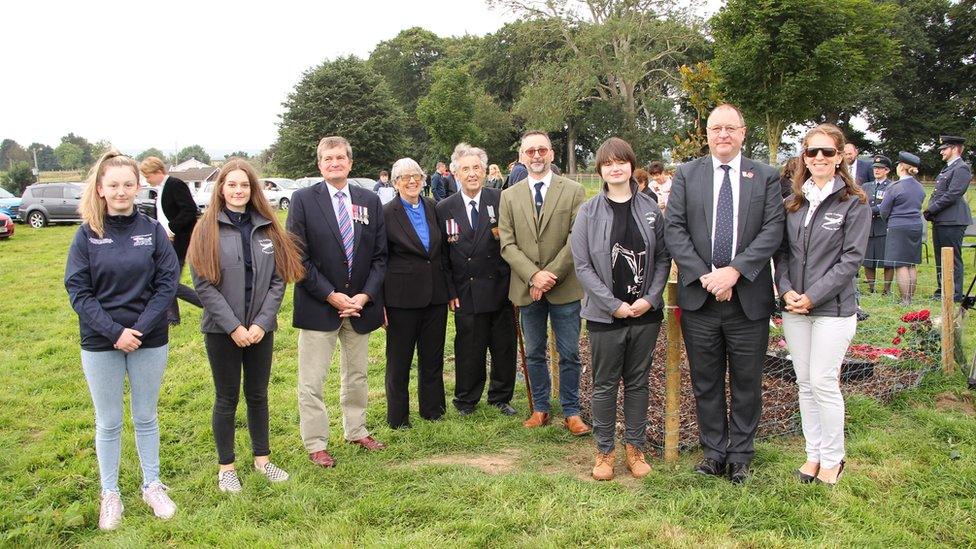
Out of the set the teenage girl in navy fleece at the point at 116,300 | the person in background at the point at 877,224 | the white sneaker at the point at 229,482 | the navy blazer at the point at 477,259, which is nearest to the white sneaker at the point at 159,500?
the teenage girl in navy fleece at the point at 116,300

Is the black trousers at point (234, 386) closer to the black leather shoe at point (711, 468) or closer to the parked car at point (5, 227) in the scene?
the black leather shoe at point (711, 468)

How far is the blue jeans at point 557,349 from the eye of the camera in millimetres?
4898

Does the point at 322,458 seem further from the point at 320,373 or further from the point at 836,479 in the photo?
the point at 836,479

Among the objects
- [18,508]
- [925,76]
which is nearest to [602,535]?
[18,508]

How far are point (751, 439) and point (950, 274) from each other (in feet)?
8.71

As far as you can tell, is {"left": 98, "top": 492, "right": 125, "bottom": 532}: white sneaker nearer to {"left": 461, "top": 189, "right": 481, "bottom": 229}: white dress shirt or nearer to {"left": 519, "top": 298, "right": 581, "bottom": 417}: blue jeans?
{"left": 519, "top": 298, "right": 581, "bottom": 417}: blue jeans

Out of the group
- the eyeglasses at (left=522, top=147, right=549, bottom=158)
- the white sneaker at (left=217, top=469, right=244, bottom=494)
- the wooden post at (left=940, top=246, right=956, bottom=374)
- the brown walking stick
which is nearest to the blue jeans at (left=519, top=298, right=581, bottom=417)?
the brown walking stick

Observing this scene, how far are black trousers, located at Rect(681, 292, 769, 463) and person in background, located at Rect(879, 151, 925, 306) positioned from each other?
571 cm

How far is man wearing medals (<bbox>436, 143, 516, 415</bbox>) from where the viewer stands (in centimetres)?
514

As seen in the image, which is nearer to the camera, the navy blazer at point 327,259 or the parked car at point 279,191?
the navy blazer at point 327,259

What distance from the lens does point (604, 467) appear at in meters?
4.14

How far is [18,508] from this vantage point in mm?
3984

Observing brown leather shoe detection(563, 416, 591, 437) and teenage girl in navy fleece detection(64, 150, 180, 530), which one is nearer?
teenage girl in navy fleece detection(64, 150, 180, 530)

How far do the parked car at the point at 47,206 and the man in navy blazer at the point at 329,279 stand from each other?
22.2 m
